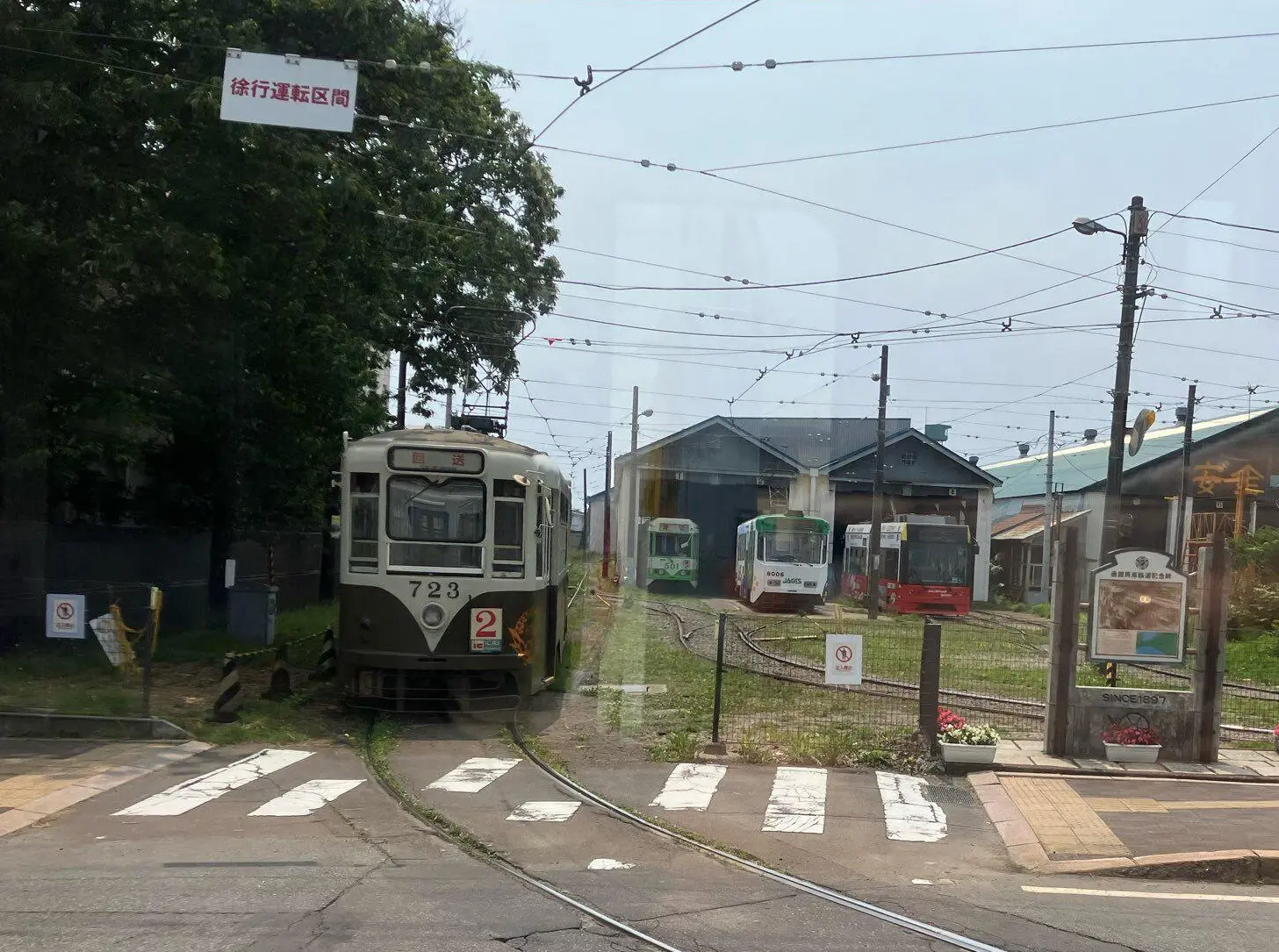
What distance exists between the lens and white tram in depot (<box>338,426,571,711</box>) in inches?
530

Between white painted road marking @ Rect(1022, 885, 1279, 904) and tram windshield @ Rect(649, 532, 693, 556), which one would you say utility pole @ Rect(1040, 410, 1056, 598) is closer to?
tram windshield @ Rect(649, 532, 693, 556)

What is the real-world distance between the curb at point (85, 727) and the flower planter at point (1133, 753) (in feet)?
29.6

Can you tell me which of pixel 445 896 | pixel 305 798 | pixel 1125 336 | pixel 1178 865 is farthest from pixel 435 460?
pixel 1125 336

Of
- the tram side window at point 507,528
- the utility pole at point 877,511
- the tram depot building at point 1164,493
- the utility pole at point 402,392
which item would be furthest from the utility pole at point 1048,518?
the tram side window at point 507,528

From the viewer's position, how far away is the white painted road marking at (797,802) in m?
9.16

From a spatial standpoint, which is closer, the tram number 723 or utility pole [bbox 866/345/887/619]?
the tram number 723

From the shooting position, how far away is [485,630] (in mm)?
13617

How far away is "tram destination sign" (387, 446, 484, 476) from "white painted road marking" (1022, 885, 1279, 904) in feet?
25.8

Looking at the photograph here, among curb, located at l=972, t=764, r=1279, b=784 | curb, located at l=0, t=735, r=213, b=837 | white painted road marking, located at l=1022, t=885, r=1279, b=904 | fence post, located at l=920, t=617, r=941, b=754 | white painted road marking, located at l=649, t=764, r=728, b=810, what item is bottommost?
curb, located at l=0, t=735, r=213, b=837

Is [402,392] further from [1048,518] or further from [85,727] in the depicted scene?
[1048,518]

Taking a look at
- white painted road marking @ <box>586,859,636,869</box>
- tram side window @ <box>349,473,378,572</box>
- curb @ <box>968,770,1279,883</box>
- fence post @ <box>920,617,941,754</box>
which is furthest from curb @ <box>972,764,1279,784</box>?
tram side window @ <box>349,473,378,572</box>

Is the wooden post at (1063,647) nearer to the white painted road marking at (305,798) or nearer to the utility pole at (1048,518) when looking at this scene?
the white painted road marking at (305,798)

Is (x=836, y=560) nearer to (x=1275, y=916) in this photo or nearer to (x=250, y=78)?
(x=250, y=78)

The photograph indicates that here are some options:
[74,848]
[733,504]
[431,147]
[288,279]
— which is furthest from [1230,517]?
[74,848]
